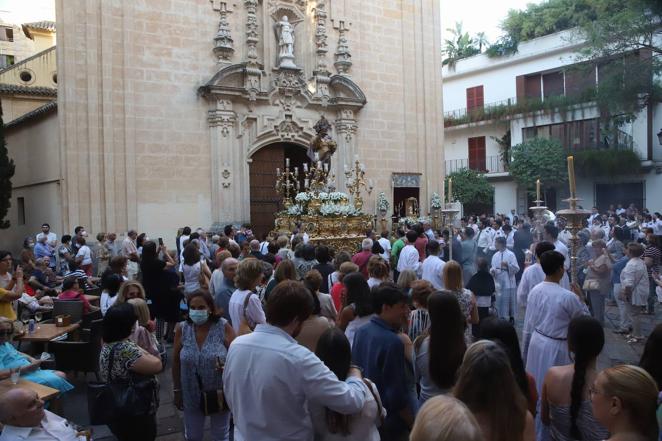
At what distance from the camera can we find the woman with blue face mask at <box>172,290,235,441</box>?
14.8 ft

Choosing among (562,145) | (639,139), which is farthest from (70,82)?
(639,139)

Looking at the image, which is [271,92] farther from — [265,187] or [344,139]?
[344,139]

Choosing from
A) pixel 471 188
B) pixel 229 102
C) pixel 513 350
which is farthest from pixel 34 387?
→ pixel 471 188

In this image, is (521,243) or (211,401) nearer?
(211,401)

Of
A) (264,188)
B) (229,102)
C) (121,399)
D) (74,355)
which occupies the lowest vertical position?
(74,355)

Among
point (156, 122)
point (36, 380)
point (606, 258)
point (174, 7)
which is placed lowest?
point (36, 380)

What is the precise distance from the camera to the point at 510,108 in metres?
32.5

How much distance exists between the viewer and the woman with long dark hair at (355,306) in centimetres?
463

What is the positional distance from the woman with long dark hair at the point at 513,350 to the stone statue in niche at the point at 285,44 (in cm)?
1673

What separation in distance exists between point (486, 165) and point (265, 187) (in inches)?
756

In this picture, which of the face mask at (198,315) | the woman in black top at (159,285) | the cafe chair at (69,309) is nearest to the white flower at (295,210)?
the woman in black top at (159,285)

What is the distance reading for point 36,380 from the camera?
5.16 m

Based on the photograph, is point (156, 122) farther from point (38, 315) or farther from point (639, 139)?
point (639, 139)

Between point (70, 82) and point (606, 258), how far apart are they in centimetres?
1385
